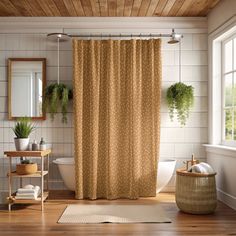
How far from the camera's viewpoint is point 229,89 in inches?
197

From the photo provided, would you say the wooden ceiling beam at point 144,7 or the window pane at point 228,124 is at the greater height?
the wooden ceiling beam at point 144,7

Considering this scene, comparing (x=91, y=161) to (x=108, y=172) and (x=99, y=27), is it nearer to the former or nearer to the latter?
(x=108, y=172)

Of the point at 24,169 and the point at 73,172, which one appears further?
the point at 73,172

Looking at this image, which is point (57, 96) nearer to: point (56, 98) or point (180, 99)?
point (56, 98)

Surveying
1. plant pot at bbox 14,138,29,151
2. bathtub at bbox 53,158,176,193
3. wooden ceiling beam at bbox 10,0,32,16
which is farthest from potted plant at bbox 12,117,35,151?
wooden ceiling beam at bbox 10,0,32,16

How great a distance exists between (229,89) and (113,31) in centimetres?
184

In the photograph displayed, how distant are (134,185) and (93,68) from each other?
5.50 ft

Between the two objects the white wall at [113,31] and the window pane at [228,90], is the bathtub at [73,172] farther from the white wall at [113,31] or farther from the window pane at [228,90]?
the window pane at [228,90]

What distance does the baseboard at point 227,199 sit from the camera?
4473mm

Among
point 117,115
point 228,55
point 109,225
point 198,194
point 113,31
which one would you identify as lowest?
point 109,225

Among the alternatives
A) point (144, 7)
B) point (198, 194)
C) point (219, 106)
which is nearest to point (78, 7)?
point (144, 7)

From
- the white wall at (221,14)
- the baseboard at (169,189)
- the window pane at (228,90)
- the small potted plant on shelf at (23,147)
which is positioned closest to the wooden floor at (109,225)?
the small potted plant on shelf at (23,147)

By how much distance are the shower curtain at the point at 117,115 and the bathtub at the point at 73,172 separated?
89 millimetres

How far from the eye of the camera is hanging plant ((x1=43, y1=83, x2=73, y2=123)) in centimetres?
527
